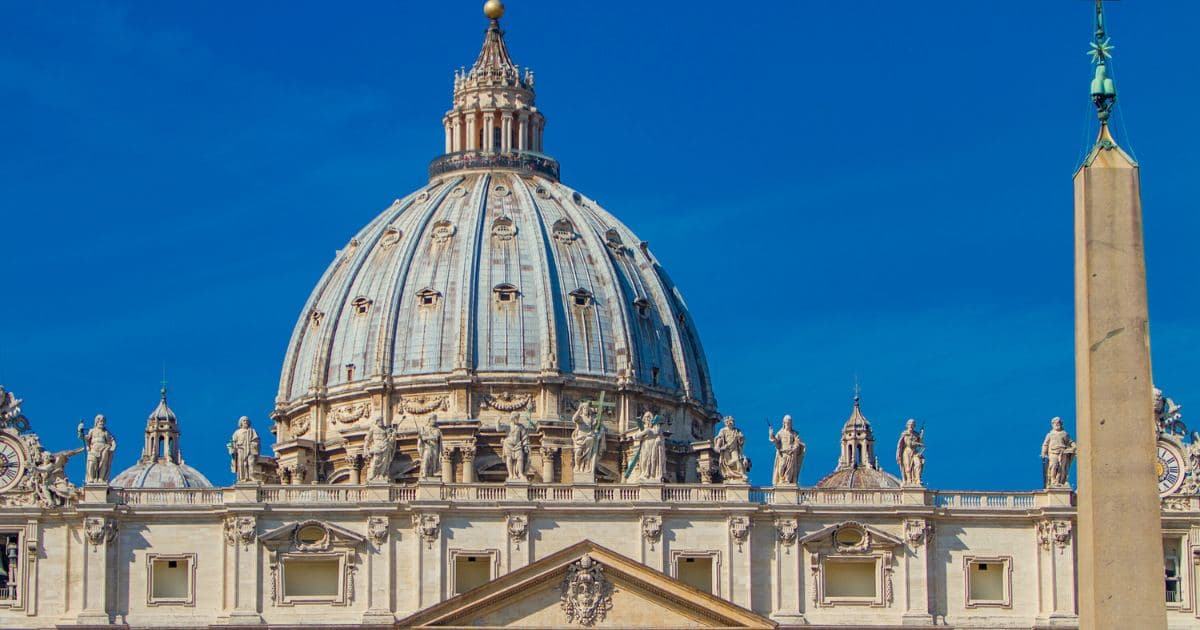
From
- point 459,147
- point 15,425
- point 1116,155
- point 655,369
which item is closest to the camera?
point 1116,155

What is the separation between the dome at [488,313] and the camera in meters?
152

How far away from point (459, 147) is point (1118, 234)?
119m

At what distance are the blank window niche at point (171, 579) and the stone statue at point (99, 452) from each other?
3773 millimetres

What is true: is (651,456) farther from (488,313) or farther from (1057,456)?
(488,313)

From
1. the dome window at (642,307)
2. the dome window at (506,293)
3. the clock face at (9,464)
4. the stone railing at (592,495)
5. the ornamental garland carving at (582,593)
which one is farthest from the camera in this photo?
the dome window at (642,307)

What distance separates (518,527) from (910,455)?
1572 centimetres

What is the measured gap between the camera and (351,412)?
153625 millimetres

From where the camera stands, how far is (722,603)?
104 m

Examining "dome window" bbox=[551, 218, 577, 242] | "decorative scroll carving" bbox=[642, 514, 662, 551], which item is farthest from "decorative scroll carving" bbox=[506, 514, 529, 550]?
"dome window" bbox=[551, 218, 577, 242]

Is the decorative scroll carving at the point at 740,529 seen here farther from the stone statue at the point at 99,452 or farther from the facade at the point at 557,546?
the stone statue at the point at 99,452

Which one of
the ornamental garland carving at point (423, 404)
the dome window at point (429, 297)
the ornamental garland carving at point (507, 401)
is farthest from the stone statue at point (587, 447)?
the dome window at point (429, 297)

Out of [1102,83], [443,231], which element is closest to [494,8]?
[443,231]

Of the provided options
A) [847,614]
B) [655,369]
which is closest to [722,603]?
[847,614]

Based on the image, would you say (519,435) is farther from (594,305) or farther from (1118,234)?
(1118,234)
